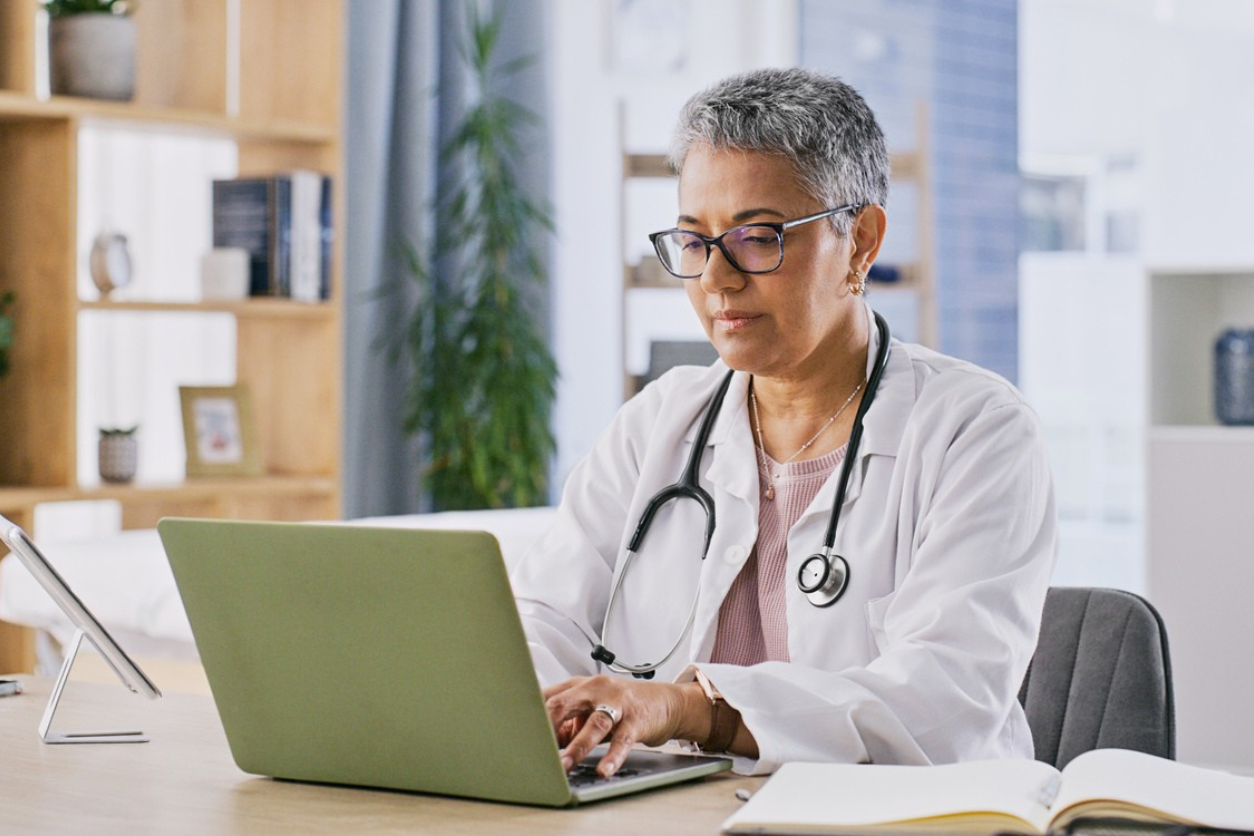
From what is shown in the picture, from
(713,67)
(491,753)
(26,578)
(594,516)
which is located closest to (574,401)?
(713,67)

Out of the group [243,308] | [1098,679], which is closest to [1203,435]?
[1098,679]

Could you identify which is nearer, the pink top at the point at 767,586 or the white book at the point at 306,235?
the pink top at the point at 767,586

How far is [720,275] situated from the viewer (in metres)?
1.67

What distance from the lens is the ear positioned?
1.76 meters

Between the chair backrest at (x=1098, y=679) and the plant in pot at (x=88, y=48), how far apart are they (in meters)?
2.64

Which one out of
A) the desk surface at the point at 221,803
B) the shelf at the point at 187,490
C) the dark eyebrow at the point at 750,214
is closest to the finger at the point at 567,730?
the desk surface at the point at 221,803

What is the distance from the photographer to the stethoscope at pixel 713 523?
162cm

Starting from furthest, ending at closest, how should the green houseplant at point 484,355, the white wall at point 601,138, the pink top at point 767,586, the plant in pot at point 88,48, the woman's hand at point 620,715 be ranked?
1. the white wall at point 601,138
2. the green houseplant at point 484,355
3. the plant in pot at point 88,48
4. the pink top at point 767,586
5. the woman's hand at point 620,715

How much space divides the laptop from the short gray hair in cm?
64

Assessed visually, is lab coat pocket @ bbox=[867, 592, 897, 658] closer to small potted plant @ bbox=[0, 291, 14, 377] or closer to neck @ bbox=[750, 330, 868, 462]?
neck @ bbox=[750, 330, 868, 462]

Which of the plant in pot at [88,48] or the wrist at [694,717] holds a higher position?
the plant in pot at [88,48]

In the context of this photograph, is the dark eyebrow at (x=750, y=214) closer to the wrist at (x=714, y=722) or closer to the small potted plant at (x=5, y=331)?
the wrist at (x=714, y=722)

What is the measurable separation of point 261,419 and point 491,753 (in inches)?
122

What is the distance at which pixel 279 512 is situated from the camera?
4.14 metres
